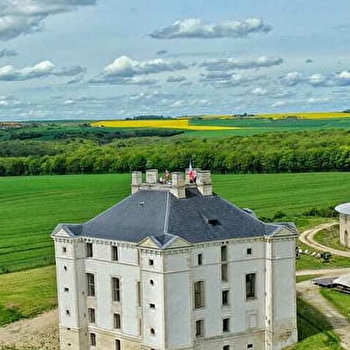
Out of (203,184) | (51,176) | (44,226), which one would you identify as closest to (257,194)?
(44,226)

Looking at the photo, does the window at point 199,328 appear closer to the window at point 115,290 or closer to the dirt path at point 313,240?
the window at point 115,290

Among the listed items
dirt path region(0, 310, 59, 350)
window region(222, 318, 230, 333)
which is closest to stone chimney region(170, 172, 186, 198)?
window region(222, 318, 230, 333)

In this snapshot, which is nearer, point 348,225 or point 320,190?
point 348,225

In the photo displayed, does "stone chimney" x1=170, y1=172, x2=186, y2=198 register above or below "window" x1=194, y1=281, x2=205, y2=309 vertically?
above

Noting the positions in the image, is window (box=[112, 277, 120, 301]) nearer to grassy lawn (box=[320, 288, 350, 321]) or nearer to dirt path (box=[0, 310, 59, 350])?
dirt path (box=[0, 310, 59, 350])

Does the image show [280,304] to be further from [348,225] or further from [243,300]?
[348,225]

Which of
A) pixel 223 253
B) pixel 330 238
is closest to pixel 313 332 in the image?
pixel 223 253

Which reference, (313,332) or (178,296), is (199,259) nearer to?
(178,296)

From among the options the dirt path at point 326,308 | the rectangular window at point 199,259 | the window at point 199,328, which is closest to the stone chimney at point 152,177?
the rectangular window at point 199,259
